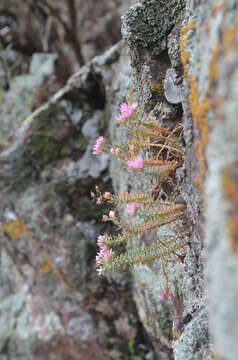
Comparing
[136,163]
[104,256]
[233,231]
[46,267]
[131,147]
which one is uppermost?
[46,267]

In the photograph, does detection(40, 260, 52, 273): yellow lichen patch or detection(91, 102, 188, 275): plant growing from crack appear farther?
detection(40, 260, 52, 273): yellow lichen patch

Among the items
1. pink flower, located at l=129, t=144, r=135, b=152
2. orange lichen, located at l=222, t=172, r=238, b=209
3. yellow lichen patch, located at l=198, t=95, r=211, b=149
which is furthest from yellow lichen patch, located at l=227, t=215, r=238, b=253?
pink flower, located at l=129, t=144, r=135, b=152

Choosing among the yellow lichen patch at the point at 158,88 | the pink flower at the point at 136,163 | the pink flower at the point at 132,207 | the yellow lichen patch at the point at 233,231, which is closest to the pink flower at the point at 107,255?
the pink flower at the point at 132,207

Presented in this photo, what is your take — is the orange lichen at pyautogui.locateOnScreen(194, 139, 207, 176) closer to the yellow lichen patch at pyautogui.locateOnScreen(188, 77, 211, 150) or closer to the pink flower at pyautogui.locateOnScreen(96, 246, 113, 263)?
the yellow lichen patch at pyautogui.locateOnScreen(188, 77, 211, 150)

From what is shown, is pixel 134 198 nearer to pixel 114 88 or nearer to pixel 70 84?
pixel 114 88

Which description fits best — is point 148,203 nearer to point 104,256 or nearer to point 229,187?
point 104,256

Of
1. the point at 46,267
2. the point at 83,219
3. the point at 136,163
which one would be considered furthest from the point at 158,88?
the point at 46,267

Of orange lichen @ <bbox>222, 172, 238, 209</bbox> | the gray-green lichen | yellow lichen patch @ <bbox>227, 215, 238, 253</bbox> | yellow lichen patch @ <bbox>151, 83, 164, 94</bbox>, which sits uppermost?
the gray-green lichen
